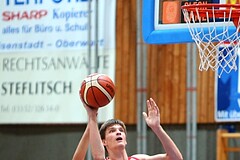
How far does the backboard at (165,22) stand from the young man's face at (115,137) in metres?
1.32

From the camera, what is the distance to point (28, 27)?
747 cm

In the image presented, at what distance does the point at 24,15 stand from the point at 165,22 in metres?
3.03

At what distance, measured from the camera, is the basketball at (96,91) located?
3492 millimetres

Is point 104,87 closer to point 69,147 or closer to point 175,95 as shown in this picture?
point 175,95

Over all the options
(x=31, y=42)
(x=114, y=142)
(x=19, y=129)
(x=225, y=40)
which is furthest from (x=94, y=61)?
(x=114, y=142)

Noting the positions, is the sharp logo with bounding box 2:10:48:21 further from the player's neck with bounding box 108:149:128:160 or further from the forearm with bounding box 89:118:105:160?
the forearm with bounding box 89:118:105:160

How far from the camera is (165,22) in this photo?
5.01 metres

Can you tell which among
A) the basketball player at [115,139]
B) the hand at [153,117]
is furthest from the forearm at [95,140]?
the hand at [153,117]

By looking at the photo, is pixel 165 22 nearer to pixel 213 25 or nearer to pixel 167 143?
pixel 213 25

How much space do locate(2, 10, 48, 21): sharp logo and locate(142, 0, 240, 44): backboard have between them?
8.28 feet

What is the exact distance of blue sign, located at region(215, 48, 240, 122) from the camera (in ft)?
21.1

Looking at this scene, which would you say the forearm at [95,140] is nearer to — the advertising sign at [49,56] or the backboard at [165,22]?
the backboard at [165,22]

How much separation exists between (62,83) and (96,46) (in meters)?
0.64

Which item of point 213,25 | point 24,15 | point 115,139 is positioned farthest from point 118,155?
point 24,15
